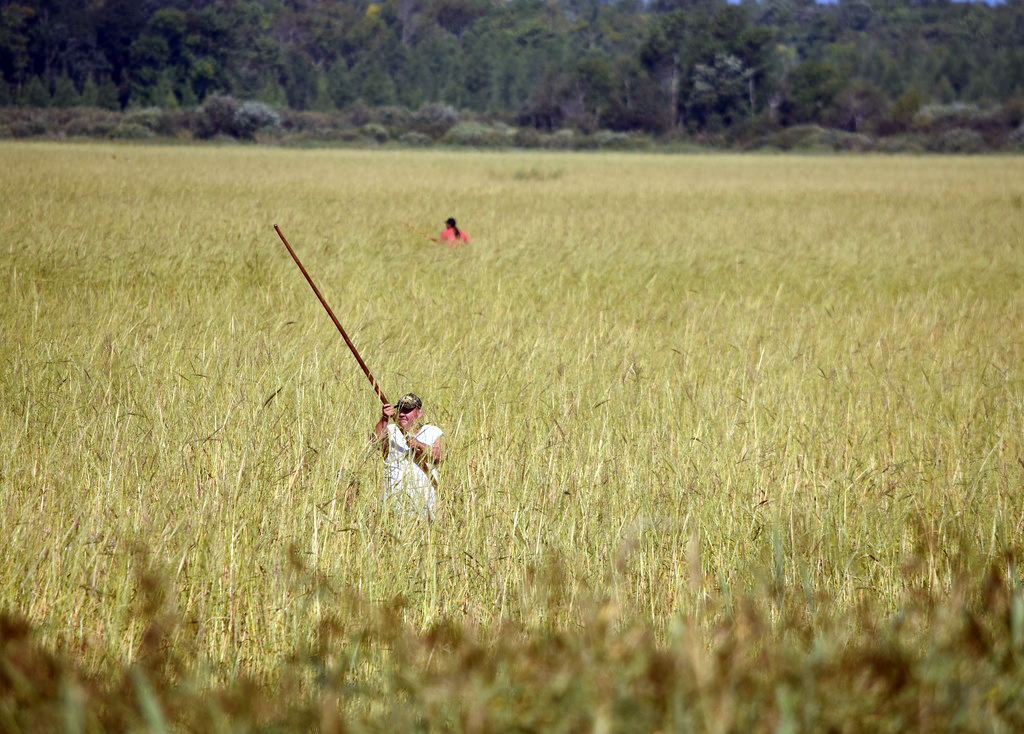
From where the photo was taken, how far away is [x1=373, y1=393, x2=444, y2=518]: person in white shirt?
3.00m

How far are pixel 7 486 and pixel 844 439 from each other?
3.14 m

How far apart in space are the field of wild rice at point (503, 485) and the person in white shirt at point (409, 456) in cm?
8

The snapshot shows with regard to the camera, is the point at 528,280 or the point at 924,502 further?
the point at 528,280

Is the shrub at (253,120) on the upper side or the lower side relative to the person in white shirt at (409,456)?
upper

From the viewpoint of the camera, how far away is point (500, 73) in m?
99.2

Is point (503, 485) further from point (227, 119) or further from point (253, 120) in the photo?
point (253, 120)

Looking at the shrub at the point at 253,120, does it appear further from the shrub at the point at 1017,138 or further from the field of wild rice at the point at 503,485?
the field of wild rice at the point at 503,485

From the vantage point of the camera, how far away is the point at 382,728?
153 centimetres

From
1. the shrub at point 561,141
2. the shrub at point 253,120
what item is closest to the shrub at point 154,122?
the shrub at point 253,120

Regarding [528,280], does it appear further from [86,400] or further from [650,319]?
[86,400]

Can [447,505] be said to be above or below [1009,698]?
below

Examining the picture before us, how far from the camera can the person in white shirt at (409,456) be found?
3004mm

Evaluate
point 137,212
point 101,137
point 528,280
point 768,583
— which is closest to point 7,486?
point 768,583

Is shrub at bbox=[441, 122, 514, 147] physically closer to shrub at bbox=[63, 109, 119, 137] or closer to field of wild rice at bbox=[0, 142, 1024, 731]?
shrub at bbox=[63, 109, 119, 137]
